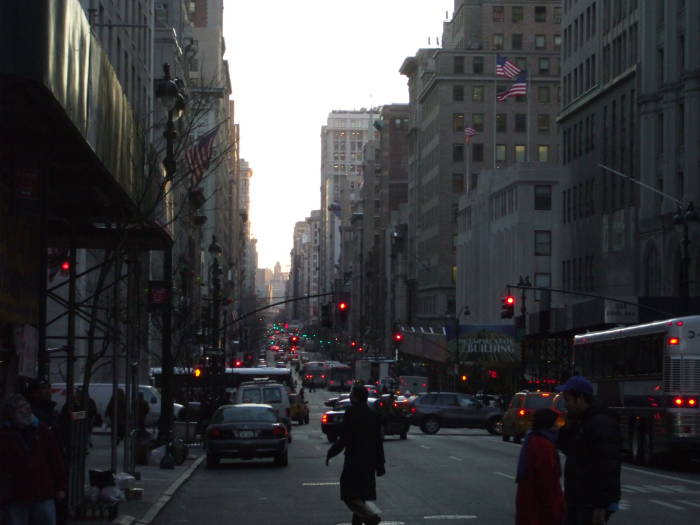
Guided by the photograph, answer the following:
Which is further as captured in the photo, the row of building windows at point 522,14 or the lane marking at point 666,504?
the row of building windows at point 522,14

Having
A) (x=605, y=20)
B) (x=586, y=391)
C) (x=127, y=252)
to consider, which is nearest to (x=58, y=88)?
(x=586, y=391)

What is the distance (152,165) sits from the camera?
21359 mm

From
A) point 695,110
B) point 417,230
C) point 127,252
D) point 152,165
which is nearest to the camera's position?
point 152,165

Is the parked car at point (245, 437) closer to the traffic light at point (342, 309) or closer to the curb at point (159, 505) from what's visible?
the curb at point (159, 505)

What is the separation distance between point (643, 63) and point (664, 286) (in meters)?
13.0

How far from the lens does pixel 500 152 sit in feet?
434

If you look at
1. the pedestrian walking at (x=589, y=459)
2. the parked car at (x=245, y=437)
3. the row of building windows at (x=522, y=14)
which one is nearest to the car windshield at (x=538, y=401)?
the parked car at (x=245, y=437)

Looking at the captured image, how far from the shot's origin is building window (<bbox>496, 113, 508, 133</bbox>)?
132000 mm

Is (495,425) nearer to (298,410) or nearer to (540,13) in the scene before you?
(298,410)

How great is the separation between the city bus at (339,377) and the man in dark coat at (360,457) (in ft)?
368

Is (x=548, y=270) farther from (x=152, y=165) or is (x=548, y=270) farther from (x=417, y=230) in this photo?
(x=152, y=165)

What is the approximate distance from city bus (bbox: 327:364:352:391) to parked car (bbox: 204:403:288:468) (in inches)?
3786

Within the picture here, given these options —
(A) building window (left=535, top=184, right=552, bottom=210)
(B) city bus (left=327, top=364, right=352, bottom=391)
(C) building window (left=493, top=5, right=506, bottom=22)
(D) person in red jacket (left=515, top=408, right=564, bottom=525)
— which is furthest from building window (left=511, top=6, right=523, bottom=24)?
(D) person in red jacket (left=515, top=408, right=564, bottom=525)

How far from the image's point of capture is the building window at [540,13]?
131m
